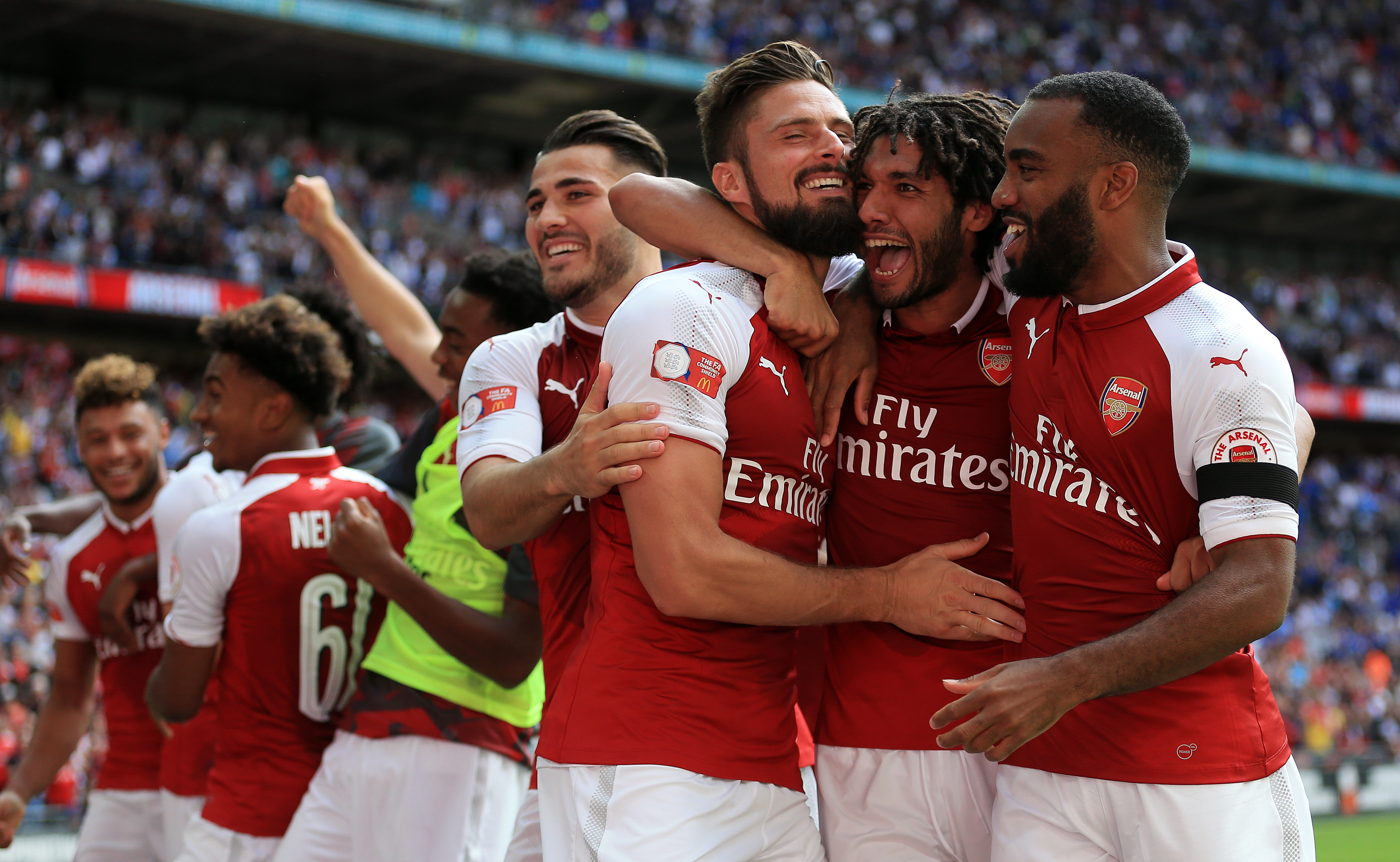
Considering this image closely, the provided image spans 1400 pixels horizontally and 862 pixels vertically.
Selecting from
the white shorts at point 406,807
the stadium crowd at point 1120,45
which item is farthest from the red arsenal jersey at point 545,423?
the stadium crowd at point 1120,45

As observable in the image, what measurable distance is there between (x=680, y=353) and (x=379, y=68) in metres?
23.3

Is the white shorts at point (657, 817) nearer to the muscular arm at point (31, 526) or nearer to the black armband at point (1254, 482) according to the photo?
the black armband at point (1254, 482)

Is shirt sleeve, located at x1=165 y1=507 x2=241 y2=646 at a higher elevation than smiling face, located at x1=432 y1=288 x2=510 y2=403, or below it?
below

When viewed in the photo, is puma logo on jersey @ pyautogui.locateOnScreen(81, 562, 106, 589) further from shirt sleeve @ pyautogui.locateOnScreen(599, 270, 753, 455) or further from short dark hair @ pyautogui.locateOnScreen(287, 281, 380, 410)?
shirt sleeve @ pyautogui.locateOnScreen(599, 270, 753, 455)

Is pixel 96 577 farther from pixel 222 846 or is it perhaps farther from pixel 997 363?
pixel 997 363

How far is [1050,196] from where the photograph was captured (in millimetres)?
2727

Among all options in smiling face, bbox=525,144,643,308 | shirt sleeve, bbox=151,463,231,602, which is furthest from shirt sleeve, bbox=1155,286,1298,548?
shirt sleeve, bbox=151,463,231,602

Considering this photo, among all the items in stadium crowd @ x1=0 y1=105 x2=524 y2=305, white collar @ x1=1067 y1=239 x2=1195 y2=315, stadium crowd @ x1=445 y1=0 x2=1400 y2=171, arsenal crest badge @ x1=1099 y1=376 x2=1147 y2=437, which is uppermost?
→ stadium crowd @ x1=445 y1=0 x2=1400 y2=171

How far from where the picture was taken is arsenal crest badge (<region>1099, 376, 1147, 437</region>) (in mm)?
2613

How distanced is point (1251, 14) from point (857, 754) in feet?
119

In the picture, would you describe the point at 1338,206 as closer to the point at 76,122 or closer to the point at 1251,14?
the point at 1251,14

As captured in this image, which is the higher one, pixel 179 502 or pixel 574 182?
pixel 574 182

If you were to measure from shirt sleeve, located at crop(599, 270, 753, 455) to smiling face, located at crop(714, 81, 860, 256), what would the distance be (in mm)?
370

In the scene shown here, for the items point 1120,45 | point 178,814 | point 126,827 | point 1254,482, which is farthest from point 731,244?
point 1120,45
